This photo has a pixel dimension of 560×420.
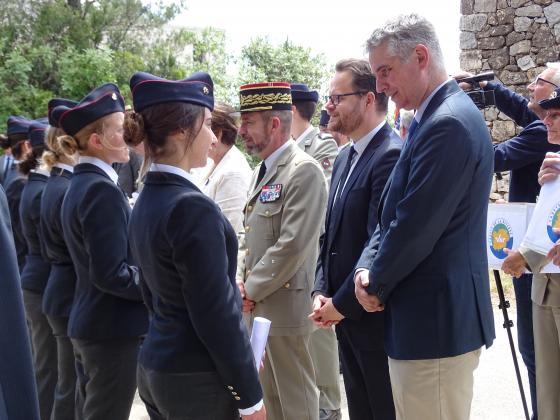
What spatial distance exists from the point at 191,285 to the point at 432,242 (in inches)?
33.2

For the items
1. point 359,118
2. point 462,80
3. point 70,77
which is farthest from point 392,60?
point 70,77

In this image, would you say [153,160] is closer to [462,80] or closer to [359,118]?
[359,118]

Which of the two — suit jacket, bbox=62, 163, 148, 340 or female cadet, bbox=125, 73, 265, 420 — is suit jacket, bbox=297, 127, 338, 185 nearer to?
suit jacket, bbox=62, 163, 148, 340

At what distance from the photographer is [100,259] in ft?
9.68

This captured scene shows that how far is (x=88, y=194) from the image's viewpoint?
301cm

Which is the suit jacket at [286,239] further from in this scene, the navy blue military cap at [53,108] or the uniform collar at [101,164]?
the navy blue military cap at [53,108]

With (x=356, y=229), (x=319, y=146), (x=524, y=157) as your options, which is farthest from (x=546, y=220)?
(x=319, y=146)

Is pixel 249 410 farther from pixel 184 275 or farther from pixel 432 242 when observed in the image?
pixel 432 242

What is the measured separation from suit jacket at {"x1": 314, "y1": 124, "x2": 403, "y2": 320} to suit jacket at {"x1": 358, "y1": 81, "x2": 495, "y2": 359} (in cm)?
49

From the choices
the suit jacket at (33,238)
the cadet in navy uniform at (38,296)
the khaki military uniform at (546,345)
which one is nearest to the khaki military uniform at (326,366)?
the khaki military uniform at (546,345)

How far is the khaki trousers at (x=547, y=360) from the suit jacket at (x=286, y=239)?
1.16 meters

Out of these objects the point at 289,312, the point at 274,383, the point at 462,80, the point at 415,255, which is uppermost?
the point at 462,80

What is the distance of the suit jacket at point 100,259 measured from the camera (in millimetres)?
2951

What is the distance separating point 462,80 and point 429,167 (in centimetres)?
153
